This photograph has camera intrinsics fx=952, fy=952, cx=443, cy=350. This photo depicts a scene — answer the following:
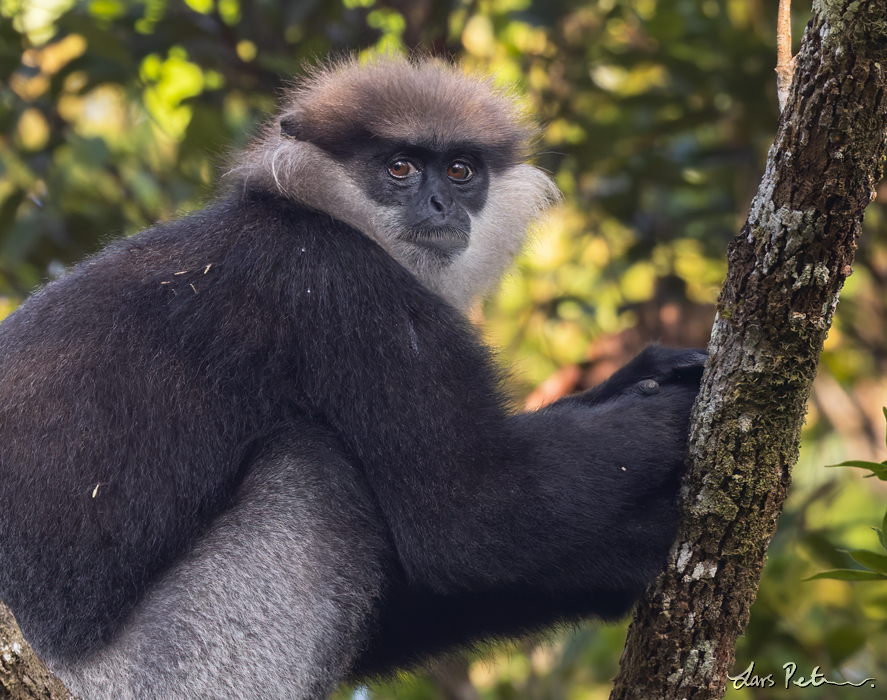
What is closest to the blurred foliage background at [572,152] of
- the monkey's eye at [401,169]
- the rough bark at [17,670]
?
the monkey's eye at [401,169]

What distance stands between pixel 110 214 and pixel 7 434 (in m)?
3.46

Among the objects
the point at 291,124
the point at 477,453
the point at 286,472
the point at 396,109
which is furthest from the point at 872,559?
the point at 291,124

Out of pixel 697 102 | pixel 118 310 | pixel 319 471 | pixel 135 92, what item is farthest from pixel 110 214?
pixel 697 102

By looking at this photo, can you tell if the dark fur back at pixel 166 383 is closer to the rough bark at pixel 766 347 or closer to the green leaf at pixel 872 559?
the rough bark at pixel 766 347

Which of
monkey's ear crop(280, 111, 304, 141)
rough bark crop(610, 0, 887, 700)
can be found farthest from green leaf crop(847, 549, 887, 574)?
monkey's ear crop(280, 111, 304, 141)

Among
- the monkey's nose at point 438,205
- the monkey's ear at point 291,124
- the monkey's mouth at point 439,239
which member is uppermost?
the monkey's ear at point 291,124

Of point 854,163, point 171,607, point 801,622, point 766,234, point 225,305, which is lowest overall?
point 801,622

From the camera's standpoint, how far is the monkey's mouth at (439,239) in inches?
179

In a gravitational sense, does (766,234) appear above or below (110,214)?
above

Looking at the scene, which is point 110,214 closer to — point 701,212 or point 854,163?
point 701,212

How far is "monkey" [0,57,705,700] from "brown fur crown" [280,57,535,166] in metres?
0.83

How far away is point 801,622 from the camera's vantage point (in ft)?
18.2

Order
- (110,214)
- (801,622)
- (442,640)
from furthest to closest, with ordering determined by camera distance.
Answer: (110,214), (801,622), (442,640)

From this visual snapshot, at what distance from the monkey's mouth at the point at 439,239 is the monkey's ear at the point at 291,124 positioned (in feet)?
2.53
